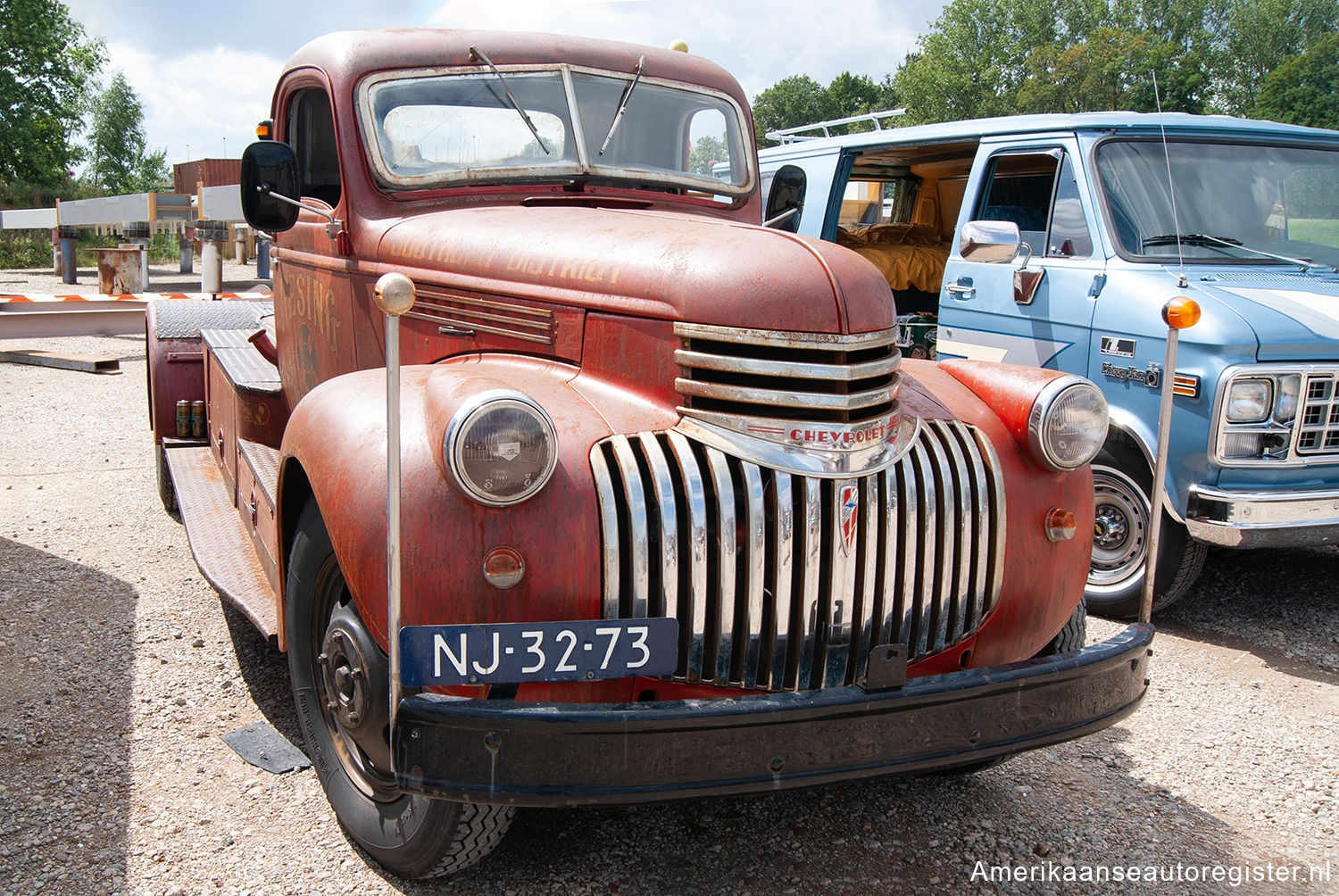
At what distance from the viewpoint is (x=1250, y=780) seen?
3312mm

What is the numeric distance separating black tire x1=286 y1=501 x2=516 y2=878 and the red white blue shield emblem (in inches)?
37.4

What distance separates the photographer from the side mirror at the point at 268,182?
3572 millimetres

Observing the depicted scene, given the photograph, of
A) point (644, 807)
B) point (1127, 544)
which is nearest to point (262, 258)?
point (1127, 544)

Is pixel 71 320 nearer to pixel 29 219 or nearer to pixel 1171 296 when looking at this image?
pixel 1171 296

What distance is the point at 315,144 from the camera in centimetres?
393

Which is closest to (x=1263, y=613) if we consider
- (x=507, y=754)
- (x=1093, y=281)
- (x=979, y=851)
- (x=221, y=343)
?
(x=1093, y=281)

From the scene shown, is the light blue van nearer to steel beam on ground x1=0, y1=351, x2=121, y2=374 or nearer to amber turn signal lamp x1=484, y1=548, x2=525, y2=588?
amber turn signal lamp x1=484, y1=548, x2=525, y2=588

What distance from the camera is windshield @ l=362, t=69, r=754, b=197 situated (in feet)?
11.7

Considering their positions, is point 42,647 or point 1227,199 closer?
point 42,647

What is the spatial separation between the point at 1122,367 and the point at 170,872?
410 cm

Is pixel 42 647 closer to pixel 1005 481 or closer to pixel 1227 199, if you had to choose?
pixel 1005 481

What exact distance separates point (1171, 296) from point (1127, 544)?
109 cm

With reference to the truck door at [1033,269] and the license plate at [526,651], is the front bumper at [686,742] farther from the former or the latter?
the truck door at [1033,269]

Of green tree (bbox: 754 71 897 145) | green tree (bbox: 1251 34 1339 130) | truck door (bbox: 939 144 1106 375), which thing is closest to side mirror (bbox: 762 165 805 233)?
truck door (bbox: 939 144 1106 375)
